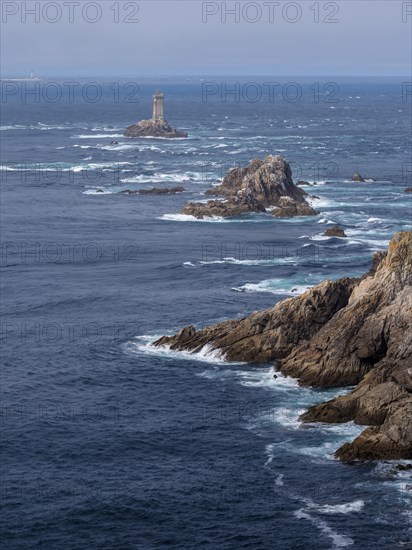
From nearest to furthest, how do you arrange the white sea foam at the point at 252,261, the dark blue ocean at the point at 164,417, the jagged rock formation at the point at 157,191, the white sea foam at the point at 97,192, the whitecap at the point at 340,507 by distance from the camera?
the dark blue ocean at the point at 164,417 < the whitecap at the point at 340,507 < the white sea foam at the point at 252,261 < the jagged rock formation at the point at 157,191 < the white sea foam at the point at 97,192

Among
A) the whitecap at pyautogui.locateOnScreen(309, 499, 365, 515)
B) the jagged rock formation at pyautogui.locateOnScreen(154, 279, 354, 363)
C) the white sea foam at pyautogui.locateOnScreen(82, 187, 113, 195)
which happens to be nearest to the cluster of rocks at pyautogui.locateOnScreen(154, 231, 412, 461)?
the jagged rock formation at pyautogui.locateOnScreen(154, 279, 354, 363)

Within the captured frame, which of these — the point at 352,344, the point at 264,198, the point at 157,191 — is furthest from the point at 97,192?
the point at 352,344

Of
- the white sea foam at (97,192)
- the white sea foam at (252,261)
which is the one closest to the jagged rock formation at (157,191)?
the white sea foam at (97,192)

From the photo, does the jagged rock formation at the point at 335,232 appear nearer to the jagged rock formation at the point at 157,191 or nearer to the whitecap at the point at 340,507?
the jagged rock formation at the point at 157,191

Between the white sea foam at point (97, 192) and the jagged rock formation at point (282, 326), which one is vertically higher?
the white sea foam at point (97, 192)

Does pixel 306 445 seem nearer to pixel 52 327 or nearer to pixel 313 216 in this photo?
pixel 52 327

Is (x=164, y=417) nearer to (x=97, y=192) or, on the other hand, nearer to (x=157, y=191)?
(x=157, y=191)
